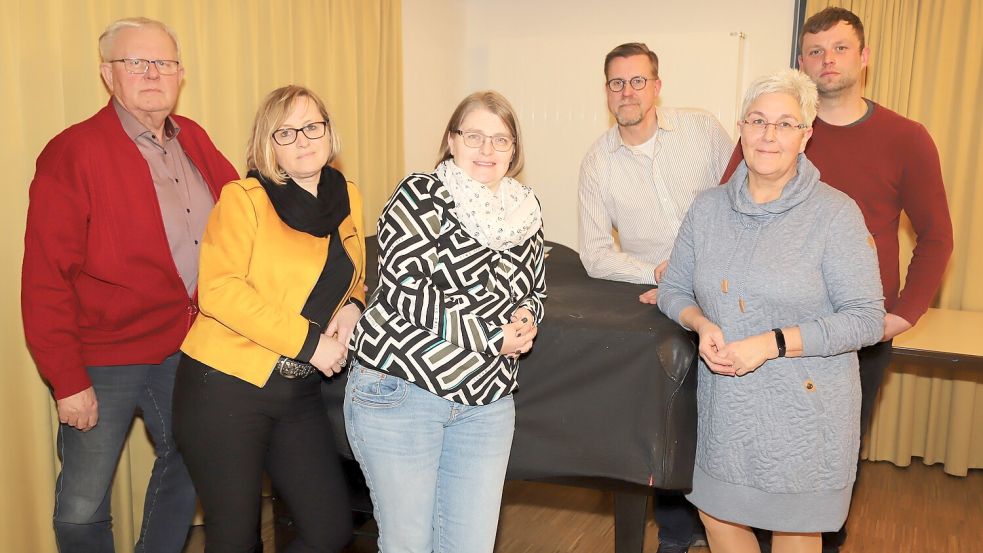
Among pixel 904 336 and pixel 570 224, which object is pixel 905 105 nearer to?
pixel 904 336

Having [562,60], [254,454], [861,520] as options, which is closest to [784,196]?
[254,454]

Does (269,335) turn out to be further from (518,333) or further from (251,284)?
(518,333)

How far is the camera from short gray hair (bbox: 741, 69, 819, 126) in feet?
5.96

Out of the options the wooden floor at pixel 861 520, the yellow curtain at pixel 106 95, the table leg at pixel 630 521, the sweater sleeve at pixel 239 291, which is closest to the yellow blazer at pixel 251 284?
the sweater sleeve at pixel 239 291

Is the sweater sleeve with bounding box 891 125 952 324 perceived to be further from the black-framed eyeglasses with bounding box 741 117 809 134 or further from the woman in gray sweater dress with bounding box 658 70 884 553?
the black-framed eyeglasses with bounding box 741 117 809 134

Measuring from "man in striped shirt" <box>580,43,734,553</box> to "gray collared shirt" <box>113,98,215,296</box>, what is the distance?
1156 millimetres

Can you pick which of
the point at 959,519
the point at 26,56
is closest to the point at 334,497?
the point at 26,56

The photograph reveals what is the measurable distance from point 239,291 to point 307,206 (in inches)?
9.6

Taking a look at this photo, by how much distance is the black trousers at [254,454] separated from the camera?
1815mm

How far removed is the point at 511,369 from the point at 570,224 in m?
2.76

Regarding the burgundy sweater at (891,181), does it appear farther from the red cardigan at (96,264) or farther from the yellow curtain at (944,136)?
the red cardigan at (96,264)

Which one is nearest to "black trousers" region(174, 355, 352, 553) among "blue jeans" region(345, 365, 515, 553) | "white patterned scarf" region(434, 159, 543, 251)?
"blue jeans" region(345, 365, 515, 553)

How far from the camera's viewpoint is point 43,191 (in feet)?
6.50

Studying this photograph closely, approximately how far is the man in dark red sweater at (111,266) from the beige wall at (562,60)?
205 centimetres
